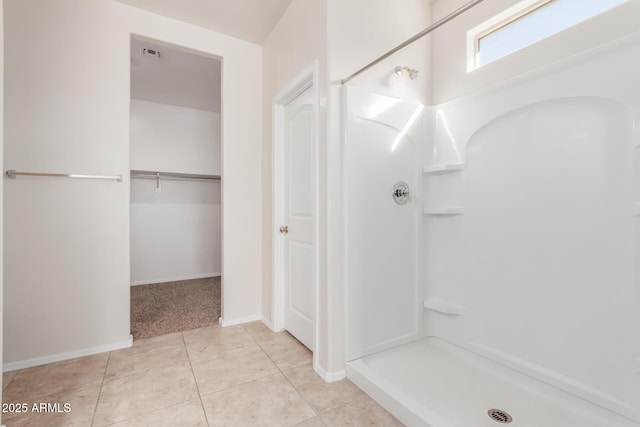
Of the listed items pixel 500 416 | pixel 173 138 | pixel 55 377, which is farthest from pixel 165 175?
pixel 500 416

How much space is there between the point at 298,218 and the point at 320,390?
1206 mm

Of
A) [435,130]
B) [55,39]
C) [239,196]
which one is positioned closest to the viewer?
[55,39]

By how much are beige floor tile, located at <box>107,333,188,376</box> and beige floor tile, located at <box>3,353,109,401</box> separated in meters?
0.08

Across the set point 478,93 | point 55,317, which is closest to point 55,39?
point 55,317

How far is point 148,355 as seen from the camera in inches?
85.6

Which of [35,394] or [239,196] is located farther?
[239,196]

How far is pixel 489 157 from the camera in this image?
1977 mm

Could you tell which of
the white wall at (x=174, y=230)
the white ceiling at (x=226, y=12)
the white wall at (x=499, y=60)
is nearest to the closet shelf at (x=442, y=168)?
the white wall at (x=499, y=60)

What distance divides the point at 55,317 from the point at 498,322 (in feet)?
9.93

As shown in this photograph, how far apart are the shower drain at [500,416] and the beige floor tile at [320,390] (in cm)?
66

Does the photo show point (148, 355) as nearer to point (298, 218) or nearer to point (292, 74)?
point (298, 218)

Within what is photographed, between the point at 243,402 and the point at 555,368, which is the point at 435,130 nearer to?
the point at 555,368

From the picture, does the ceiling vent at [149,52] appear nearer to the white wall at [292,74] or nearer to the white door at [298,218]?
the white wall at [292,74]

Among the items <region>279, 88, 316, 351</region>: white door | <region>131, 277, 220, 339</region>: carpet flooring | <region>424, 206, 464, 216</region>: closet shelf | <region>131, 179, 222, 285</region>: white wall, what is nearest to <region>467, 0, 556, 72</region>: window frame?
<region>424, 206, 464, 216</region>: closet shelf
